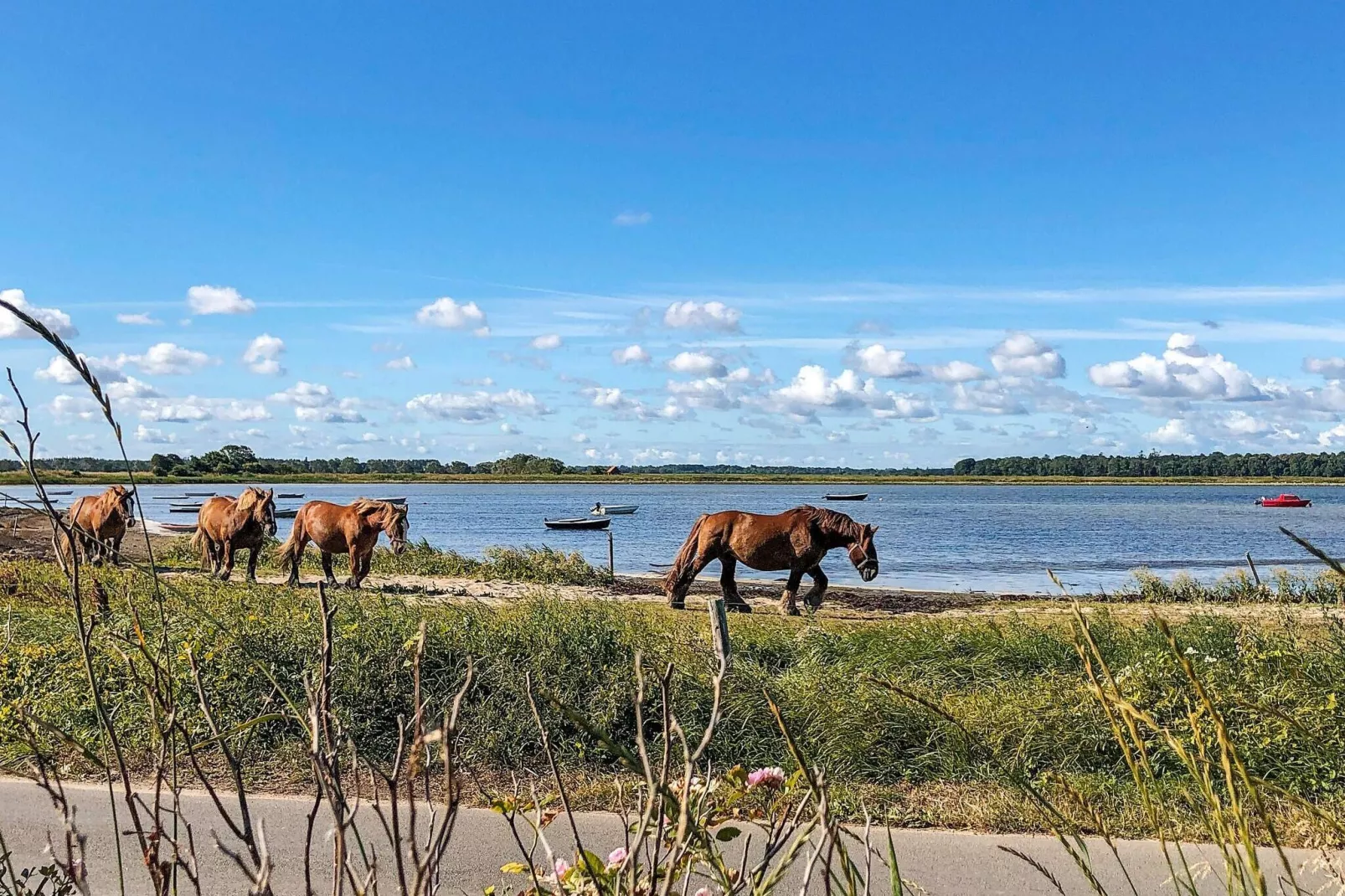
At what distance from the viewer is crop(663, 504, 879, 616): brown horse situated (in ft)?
51.2

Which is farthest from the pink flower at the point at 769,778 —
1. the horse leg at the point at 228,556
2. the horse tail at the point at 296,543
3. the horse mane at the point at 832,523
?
the horse leg at the point at 228,556

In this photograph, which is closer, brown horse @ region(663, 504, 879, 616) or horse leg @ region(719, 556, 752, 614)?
brown horse @ region(663, 504, 879, 616)

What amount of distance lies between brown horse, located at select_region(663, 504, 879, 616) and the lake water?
4.13 m

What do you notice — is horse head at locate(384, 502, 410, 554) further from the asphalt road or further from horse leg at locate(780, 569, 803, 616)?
the asphalt road

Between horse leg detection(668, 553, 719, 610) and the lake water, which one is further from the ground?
horse leg detection(668, 553, 719, 610)

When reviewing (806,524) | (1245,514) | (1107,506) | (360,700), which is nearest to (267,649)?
(360,700)

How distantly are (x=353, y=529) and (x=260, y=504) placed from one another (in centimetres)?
149

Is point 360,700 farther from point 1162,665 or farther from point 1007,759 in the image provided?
point 1162,665

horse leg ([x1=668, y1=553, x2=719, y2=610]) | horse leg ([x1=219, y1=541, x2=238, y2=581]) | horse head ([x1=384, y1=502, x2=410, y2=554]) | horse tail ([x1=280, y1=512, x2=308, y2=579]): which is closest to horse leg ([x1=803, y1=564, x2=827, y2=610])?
horse leg ([x1=668, y1=553, x2=719, y2=610])

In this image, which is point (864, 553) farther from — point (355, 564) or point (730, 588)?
point (355, 564)

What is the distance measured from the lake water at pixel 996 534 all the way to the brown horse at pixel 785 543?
4.13 metres

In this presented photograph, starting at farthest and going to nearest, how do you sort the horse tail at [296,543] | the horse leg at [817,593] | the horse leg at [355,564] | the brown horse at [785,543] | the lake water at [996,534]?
1. the lake water at [996,534]
2. the horse tail at [296,543]
3. the horse leg at [355,564]
4. the horse leg at [817,593]
5. the brown horse at [785,543]

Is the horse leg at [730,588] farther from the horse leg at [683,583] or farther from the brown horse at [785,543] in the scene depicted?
the horse leg at [683,583]

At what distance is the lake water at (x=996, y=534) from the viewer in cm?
3209
